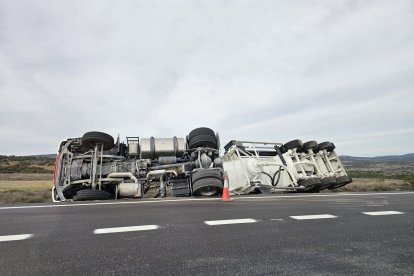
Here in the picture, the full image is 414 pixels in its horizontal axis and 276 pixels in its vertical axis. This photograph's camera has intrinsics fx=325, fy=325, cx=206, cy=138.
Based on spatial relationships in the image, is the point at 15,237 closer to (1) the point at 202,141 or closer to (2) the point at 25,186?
(1) the point at 202,141

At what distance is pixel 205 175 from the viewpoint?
27.8 feet

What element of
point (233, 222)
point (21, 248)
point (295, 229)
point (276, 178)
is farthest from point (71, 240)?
point (276, 178)

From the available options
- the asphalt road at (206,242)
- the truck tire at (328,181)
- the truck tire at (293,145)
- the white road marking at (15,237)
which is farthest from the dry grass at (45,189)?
the white road marking at (15,237)

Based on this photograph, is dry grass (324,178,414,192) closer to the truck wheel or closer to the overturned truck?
the overturned truck

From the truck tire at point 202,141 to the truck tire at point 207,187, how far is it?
4.47 ft

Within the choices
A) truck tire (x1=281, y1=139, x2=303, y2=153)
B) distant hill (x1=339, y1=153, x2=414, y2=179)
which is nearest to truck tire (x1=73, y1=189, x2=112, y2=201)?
truck tire (x1=281, y1=139, x2=303, y2=153)

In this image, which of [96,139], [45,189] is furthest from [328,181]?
[45,189]

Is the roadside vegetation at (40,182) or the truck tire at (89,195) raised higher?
the roadside vegetation at (40,182)

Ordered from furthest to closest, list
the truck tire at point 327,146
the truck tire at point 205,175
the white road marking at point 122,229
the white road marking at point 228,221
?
the truck tire at point 327,146, the truck tire at point 205,175, the white road marking at point 228,221, the white road marking at point 122,229

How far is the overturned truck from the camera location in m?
8.64

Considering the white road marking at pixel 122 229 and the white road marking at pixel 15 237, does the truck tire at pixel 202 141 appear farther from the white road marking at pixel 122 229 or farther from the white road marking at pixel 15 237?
the white road marking at pixel 15 237

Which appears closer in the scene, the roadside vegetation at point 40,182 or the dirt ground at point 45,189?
the dirt ground at point 45,189

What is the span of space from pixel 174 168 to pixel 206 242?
5439mm

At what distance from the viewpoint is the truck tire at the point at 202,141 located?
9430 millimetres
